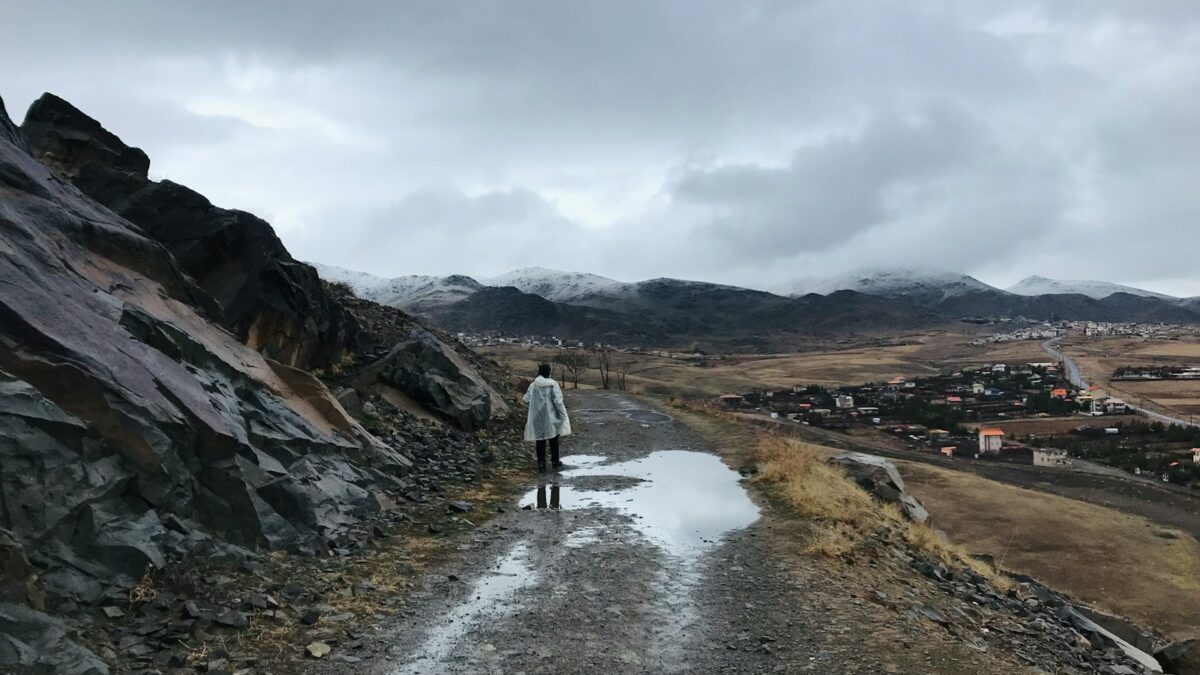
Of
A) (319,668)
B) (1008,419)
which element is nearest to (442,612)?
(319,668)

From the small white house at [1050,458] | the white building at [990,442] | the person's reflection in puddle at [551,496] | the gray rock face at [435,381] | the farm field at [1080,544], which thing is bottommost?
the small white house at [1050,458]

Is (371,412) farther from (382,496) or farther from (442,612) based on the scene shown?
(442,612)

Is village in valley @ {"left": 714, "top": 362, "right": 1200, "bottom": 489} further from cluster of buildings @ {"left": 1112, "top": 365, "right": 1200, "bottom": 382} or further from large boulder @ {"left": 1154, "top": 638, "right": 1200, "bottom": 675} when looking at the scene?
large boulder @ {"left": 1154, "top": 638, "right": 1200, "bottom": 675}

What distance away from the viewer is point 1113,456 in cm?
5738

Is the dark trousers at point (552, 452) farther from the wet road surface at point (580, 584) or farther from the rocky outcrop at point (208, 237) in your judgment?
the rocky outcrop at point (208, 237)

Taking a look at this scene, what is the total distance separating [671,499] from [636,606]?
19.0 feet

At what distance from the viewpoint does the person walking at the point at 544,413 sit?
50.4 feet

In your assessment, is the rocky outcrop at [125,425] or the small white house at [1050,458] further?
the small white house at [1050,458]

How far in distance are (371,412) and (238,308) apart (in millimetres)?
3820

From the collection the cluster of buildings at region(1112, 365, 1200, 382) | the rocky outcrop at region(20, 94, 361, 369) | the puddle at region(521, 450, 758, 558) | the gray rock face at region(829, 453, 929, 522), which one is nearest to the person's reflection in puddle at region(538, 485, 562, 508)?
the puddle at region(521, 450, 758, 558)

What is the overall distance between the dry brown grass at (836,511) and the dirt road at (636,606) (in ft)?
1.97

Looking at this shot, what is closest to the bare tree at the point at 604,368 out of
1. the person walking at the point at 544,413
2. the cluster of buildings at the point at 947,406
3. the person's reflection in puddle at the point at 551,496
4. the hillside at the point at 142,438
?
the cluster of buildings at the point at 947,406

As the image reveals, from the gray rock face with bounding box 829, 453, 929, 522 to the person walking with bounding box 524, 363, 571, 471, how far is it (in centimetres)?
761

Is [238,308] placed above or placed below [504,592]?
above
